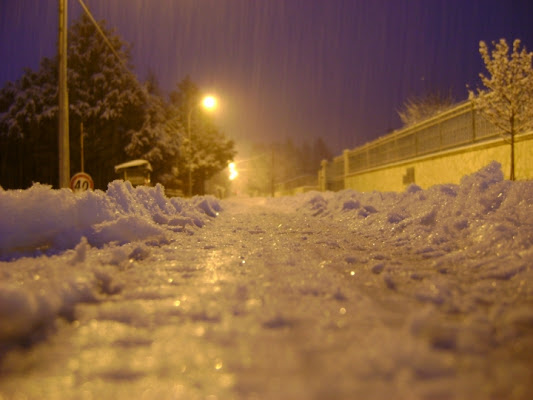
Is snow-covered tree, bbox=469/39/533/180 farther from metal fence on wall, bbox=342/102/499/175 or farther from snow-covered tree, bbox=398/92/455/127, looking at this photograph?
snow-covered tree, bbox=398/92/455/127

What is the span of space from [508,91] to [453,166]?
335cm

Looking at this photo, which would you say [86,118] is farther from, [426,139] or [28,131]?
[426,139]

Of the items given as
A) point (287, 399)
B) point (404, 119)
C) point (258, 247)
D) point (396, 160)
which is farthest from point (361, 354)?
point (404, 119)

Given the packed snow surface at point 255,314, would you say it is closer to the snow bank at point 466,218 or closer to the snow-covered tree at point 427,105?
the snow bank at point 466,218

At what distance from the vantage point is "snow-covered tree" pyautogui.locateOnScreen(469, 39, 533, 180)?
37.2 feet

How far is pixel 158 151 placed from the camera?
24.1m

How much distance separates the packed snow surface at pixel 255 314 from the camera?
128 centimetres

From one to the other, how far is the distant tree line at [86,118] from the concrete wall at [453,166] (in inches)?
494

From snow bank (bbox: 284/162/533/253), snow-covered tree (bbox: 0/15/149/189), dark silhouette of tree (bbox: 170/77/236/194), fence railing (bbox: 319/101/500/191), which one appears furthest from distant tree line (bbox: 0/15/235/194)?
snow bank (bbox: 284/162/533/253)

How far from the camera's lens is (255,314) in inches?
71.7

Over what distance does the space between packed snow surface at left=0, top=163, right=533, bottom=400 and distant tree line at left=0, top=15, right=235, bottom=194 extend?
20.7 metres

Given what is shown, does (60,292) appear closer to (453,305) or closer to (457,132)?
(453,305)

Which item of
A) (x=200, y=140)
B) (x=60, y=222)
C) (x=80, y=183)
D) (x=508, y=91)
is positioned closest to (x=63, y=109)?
(x=80, y=183)

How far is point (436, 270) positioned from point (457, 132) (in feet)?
44.0
